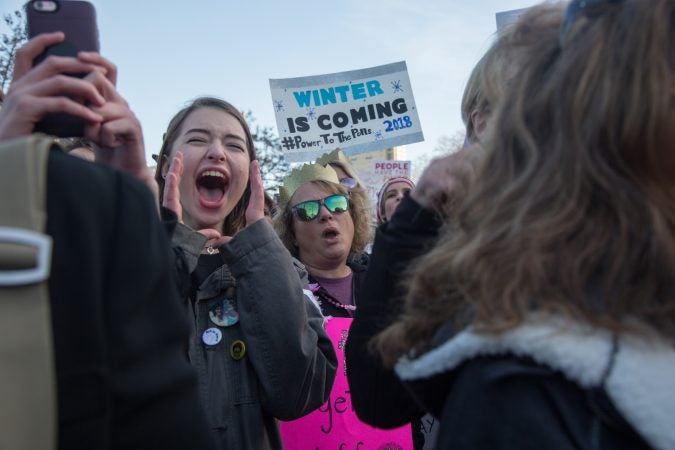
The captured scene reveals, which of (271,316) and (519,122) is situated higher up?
(519,122)

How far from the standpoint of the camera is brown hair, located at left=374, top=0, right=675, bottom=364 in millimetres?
907

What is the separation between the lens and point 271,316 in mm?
2080

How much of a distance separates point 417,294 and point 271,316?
1.02 metres

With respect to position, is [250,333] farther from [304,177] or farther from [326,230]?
[304,177]

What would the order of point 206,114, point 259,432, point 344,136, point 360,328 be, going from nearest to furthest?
point 360,328
point 259,432
point 206,114
point 344,136

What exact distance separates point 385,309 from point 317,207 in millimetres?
2291

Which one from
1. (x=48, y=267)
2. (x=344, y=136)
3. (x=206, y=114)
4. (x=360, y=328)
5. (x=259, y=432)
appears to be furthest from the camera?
(x=344, y=136)

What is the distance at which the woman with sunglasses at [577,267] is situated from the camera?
34.4 inches

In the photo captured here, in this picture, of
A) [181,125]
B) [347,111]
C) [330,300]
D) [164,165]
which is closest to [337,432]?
[330,300]

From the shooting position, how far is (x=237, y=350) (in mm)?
2131

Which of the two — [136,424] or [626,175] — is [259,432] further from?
[626,175]

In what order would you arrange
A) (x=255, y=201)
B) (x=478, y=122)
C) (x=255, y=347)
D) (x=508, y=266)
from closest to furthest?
(x=508, y=266), (x=478, y=122), (x=255, y=347), (x=255, y=201)

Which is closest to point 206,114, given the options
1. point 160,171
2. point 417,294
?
point 160,171

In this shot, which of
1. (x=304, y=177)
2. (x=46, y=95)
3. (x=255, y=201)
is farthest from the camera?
(x=304, y=177)
